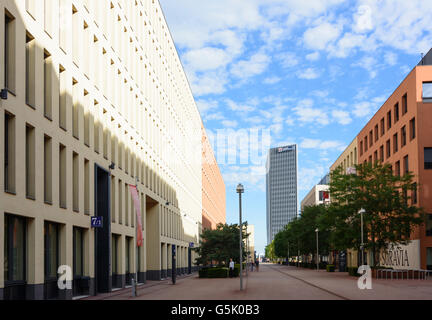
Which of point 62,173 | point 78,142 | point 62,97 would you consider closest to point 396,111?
point 78,142

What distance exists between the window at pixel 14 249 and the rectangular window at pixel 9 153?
3.74ft

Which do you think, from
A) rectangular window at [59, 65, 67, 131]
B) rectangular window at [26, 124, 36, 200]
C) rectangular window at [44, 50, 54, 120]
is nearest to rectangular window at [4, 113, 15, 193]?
rectangular window at [26, 124, 36, 200]

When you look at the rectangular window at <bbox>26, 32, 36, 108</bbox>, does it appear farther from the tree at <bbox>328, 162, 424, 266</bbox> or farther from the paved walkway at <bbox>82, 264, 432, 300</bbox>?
the tree at <bbox>328, 162, 424, 266</bbox>

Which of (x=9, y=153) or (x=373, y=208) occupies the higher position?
(x=9, y=153)

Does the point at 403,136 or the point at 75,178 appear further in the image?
the point at 403,136

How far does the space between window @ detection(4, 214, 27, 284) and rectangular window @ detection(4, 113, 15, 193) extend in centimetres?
114

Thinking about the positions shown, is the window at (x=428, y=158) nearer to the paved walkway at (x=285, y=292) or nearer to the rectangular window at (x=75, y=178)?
the paved walkway at (x=285, y=292)

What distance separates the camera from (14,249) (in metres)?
20.9

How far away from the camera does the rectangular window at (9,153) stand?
66.9 feet

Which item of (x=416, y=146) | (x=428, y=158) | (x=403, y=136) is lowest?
(x=428, y=158)

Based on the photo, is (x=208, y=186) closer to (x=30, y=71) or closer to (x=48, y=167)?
(x=48, y=167)

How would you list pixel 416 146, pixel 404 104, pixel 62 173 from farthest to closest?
1. pixel 404 104
2. pixel 416 146
3. pixel 62 173

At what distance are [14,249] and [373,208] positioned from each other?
130ft

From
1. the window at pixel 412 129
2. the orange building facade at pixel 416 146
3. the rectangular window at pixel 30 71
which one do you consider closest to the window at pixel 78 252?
the rectangular window at pixel 30 71
